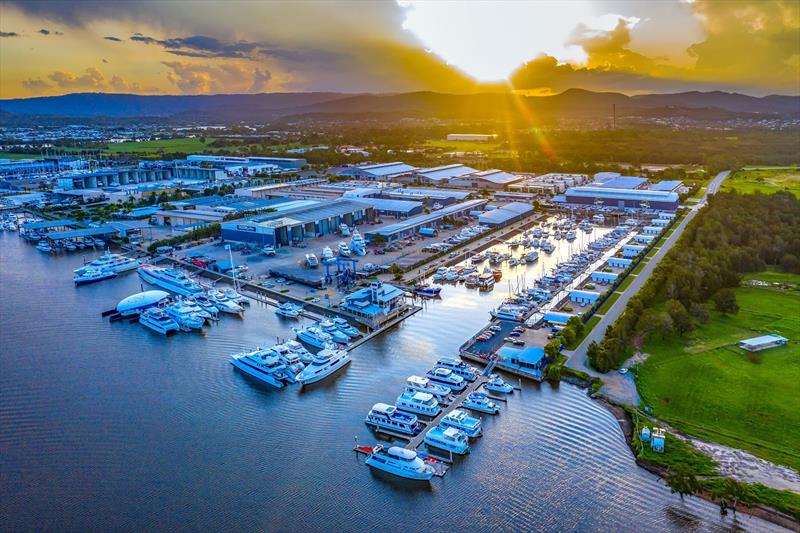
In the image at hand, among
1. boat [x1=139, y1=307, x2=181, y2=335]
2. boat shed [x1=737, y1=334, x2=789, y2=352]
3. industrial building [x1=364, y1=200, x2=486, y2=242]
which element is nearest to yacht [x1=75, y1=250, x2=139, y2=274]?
boat [x1=139, y1=307, x2=181, y2=335]

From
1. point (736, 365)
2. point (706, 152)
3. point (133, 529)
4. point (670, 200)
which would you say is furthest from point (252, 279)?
point (706, 152)

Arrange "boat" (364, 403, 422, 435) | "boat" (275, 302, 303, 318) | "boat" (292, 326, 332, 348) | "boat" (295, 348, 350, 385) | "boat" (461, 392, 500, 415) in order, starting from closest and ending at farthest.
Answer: "boat" (364, 403, 422, 435) → "boat" (461, 392, 500, 415) → "boat" (295, 348, 350, 385) → "boat" (292, 326, 332, 348) → "boat" (275, 302, 303, 318)

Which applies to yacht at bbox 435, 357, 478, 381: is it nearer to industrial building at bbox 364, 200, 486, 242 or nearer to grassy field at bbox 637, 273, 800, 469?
grassy field at bbox 637, 273, 800, 469

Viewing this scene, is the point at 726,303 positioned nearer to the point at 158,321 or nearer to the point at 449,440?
the point at 449,440

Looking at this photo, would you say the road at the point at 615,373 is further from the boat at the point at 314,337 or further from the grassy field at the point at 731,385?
the boat at the point at 314,337

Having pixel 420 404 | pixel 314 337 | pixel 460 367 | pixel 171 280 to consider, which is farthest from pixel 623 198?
pixel 420 404

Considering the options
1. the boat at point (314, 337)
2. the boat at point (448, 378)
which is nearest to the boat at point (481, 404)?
the boat at point (448, 378)
